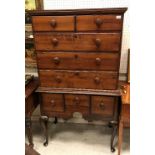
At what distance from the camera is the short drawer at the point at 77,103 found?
2011 millimetres

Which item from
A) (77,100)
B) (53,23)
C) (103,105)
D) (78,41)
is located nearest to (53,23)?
(53,23)

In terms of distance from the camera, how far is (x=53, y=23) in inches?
70.4

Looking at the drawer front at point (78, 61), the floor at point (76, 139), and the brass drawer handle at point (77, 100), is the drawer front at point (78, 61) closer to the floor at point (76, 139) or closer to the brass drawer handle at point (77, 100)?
the brass drawer handle at point (77, 100)

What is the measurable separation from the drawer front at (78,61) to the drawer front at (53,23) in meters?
0.21

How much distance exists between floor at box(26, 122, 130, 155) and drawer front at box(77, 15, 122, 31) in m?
1.20

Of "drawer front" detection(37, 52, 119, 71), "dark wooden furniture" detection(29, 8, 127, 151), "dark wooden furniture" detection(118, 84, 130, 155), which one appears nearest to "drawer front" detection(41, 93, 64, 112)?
"dark wooden furniture" detection(29, 8, 127, 151)

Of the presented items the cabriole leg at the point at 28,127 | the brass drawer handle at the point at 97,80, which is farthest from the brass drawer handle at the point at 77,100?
the cabriole leg at the point at 28,127

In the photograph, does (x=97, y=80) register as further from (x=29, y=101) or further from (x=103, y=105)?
(x=29, y=101)

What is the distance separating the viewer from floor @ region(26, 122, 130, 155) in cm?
218

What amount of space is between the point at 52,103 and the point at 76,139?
0.56m
